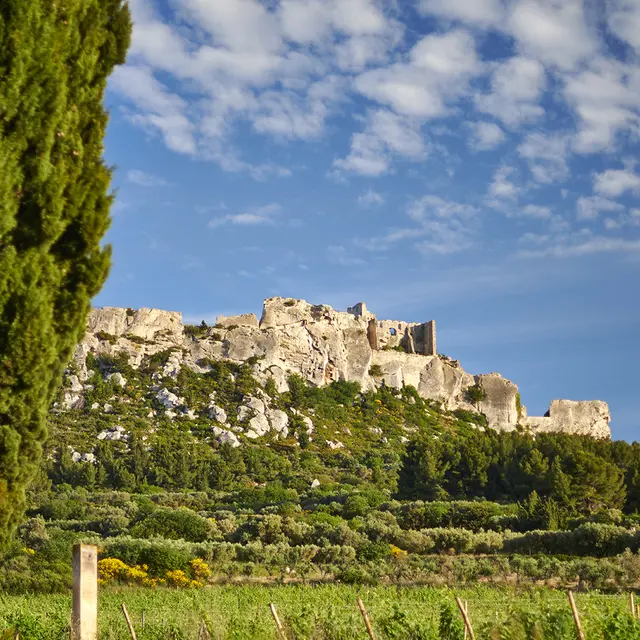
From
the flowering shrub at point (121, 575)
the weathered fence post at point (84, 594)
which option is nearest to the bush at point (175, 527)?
the flowering shrub at point (121, 575)


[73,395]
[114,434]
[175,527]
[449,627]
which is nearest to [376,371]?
[114,434]

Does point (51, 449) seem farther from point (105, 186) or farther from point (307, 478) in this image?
point (105, 186)

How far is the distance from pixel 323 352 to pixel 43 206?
6522 cm

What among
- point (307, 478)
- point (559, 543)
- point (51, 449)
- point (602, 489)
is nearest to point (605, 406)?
point (307, 478)

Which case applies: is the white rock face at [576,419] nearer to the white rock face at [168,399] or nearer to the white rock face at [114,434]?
the white rock face at [168,399]

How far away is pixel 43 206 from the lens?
8.41 metres

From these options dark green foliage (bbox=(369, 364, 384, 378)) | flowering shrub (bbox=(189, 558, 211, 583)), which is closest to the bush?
flowering shrub (bbox=(189, 558, 211, 583))

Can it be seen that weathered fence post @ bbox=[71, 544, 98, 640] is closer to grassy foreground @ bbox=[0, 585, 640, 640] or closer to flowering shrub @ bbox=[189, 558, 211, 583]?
grassy foreground @ bbox=[0, 585, 640, 640]

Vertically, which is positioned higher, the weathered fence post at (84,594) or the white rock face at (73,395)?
the white rock face at (73,395)

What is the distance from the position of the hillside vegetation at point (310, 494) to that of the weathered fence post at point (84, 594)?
36.7 feet

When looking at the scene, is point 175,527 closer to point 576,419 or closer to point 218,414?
point 218,414

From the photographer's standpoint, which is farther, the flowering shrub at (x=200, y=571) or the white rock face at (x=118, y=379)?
the white rock face at (x=118, y=379)

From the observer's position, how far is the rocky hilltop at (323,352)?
67.6 metres

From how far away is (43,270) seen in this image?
28.1 feet
